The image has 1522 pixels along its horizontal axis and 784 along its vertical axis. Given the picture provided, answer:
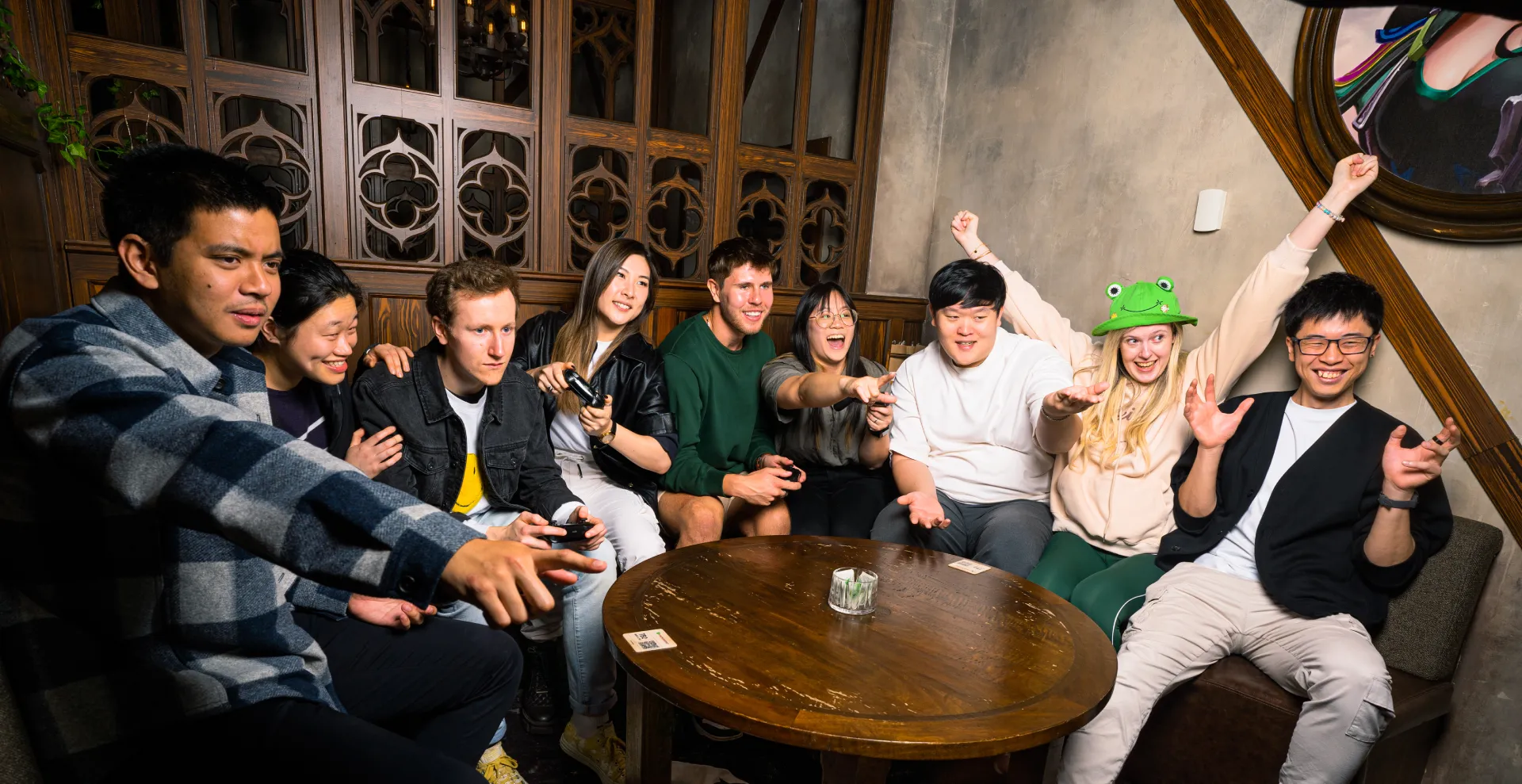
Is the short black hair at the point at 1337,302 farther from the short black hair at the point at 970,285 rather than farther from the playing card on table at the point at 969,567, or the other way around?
the playing card on table at the point at 969,567

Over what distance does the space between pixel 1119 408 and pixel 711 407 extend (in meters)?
1.36

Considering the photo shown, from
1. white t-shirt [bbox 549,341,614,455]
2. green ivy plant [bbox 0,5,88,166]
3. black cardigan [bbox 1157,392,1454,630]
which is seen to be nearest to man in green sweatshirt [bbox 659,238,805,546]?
white t-shirt [bbox 549,341,614,455]

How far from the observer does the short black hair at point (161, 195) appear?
1.13 m

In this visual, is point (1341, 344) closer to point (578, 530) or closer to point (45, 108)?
point (578, 530)

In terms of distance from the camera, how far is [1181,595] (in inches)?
79.6

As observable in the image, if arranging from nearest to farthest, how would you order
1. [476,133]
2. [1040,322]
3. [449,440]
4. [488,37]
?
[449,440] < [1040,322] < [476,133] < [488,37]

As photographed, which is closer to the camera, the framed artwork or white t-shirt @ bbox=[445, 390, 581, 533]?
the framed artwork

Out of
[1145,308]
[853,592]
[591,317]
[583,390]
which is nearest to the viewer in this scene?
[853,592]

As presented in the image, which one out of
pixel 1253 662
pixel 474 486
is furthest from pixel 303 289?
pixel 1253 662

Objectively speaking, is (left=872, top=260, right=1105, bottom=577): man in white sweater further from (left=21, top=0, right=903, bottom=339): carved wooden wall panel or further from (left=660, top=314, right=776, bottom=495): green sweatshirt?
(left=21, top=0, right=903, bottom=339): carved wooden wall panel

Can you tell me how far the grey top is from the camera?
9.45 ft

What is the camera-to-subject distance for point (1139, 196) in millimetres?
2990

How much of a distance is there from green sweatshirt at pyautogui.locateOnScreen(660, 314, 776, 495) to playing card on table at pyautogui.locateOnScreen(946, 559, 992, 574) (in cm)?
81

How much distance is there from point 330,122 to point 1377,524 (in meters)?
3.47
